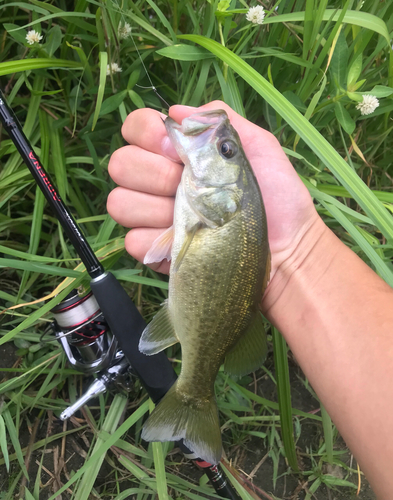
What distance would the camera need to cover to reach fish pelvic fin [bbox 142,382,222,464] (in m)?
1.41

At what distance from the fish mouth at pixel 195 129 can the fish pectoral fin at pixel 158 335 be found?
0.73 metres

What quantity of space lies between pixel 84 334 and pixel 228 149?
1171mm

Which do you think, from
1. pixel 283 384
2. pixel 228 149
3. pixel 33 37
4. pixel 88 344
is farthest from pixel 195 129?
pixel 283 384

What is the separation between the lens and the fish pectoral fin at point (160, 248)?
1.47 metres

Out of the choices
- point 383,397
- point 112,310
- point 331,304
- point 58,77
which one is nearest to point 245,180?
point 331,304

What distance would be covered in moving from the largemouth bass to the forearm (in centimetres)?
26

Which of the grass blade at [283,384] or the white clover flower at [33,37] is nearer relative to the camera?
the white clover flower at [33,37]

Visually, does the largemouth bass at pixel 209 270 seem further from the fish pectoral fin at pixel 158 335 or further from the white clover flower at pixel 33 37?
the white clover flower at pixel 33 37

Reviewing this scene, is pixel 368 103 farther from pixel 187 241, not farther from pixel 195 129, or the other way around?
pixel 187 241

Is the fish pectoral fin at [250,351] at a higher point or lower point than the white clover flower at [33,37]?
lower

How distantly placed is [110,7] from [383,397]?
197cm

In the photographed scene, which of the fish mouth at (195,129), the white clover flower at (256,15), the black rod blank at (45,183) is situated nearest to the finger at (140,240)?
the black rod blank at (45,183)

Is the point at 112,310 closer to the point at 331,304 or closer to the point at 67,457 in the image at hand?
the point at 331,304

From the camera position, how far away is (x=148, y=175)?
159 cm
